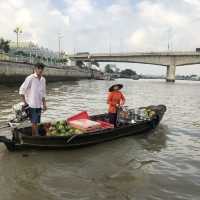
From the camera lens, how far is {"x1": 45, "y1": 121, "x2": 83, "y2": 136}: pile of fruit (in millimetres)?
10137

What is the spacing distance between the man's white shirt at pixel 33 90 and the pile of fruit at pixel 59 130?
0.97m

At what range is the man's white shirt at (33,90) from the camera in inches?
370

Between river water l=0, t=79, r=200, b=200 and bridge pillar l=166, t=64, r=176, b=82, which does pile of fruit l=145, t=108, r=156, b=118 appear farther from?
bridge pillar l=166, t=64, r=176, b=82

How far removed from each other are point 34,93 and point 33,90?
0.28 ft

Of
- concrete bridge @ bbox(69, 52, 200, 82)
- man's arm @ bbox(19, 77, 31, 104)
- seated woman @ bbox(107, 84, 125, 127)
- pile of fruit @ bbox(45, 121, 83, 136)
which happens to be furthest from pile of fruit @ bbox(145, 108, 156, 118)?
concrete bridge @ bbox(69, 52, 200, 82)

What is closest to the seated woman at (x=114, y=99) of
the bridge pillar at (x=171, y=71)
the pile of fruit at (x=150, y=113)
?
the pile of fruit at (x=150, y=113)

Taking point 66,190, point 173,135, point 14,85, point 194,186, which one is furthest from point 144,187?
point 14,85

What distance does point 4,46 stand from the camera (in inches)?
2793

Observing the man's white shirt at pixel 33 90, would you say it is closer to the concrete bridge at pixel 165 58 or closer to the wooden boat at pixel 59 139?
the wooden boat at pixel 59 139

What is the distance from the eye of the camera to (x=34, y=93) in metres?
9.47

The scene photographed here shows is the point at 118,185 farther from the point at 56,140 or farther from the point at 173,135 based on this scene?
the point at 173,135

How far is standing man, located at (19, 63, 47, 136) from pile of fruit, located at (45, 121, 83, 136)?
1.91 ft

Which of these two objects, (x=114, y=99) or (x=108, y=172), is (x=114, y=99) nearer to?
(x=114, y=99)

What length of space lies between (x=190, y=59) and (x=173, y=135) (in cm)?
6884
